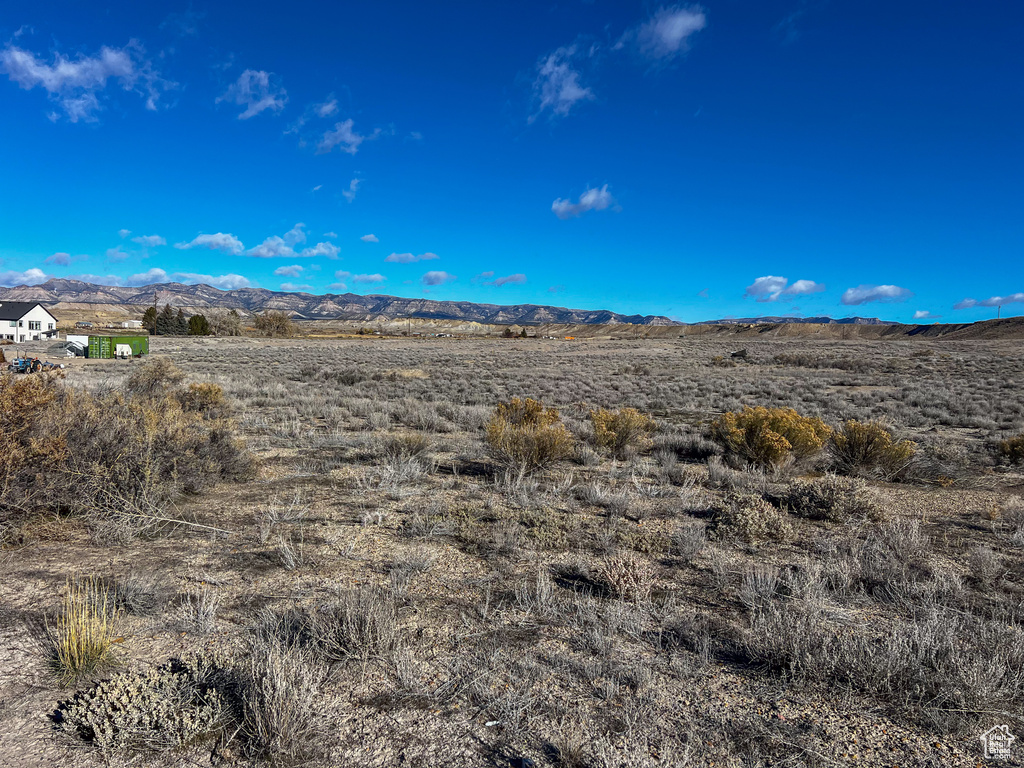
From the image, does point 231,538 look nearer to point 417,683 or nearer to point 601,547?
point 417,683

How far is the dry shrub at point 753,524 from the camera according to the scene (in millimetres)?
5492

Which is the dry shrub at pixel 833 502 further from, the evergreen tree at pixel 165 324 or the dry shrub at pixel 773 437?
the evergreen tree at pixel 165 324

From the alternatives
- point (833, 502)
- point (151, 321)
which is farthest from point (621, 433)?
point (151, 321)

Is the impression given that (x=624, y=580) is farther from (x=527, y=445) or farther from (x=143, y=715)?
(x=527, y=445)

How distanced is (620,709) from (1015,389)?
2659cm

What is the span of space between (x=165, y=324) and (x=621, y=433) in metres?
78.1

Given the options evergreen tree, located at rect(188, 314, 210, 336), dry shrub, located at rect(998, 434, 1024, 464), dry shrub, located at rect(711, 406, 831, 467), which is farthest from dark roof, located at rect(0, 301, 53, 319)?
dry shrub, located at rect(998, 434, 1024, 464)

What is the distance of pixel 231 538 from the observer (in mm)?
Answer: 5250

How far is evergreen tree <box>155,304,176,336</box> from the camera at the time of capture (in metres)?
69.5

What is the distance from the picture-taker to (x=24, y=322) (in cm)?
5628

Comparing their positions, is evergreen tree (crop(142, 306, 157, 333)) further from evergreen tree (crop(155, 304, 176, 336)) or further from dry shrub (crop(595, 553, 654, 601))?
dry shrub (crop(595, 553, 654, 601))

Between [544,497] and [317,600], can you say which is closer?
[317,600]

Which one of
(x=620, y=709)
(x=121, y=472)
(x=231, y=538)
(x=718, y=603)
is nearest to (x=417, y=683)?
(x=620, y=709)

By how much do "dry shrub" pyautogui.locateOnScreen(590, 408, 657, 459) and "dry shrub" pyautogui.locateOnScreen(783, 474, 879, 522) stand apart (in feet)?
10.5
